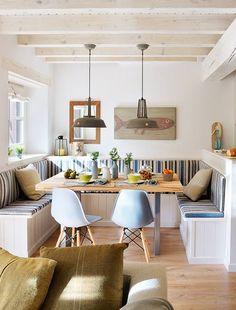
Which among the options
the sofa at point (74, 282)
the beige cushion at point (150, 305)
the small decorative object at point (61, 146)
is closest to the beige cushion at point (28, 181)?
the small decorative object at point (61, 146)

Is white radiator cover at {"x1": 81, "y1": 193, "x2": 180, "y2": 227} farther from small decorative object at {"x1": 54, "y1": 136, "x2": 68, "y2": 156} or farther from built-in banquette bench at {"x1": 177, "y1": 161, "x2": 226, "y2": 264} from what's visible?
built-in banquette bench at {"x1": 177, "y1": 161, "x2": 226, "y2": 264}

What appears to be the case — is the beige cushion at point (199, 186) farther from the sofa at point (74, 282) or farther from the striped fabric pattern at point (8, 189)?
the sofa at point (74, 282)

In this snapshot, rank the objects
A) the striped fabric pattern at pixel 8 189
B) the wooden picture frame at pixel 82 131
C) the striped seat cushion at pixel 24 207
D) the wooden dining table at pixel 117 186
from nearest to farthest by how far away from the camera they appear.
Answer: the wooden dining table at pixel 117 186
the striped seat cushion at pixel 24 207
the striped fabric pattern at pixel 8 189
the wooden picture frame at pixel 82 131

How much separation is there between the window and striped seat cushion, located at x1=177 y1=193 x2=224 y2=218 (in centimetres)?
271

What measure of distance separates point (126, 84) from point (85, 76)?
2.23 ft

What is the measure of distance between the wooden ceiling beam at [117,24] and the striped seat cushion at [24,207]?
1890 millimetres

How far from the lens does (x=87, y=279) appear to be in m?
1.95

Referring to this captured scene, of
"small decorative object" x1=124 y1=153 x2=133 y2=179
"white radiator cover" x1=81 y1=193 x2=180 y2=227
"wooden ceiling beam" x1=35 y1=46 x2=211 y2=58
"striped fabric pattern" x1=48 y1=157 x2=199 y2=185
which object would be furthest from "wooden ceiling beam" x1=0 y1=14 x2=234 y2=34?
"white radiator cover" x1=81 y1=193 x2=180 y2=227

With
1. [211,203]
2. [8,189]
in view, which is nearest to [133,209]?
[211,203]

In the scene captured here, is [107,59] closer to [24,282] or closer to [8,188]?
[8,188]

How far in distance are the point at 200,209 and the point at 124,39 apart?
2.21 metres

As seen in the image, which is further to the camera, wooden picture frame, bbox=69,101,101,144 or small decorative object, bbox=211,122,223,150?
wooden picture frame, bbox=69,101,101,144

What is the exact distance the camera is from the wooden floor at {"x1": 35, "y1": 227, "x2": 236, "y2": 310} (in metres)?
3.29

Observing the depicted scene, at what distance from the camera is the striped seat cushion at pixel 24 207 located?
425 cm
